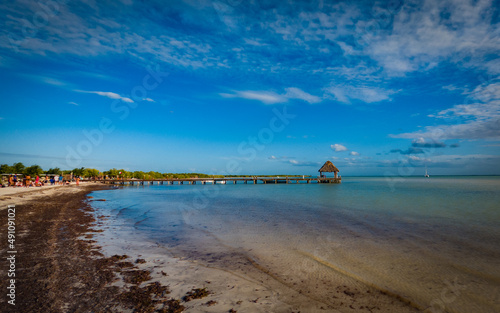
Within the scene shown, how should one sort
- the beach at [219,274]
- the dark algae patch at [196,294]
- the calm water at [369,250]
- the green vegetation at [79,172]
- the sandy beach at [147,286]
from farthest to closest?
the green vegetation at [79,172] → the calm water at [369,250] → the dark algae patch at [196,294] → the beach at [219,274] → the sandy beach at [147,286]

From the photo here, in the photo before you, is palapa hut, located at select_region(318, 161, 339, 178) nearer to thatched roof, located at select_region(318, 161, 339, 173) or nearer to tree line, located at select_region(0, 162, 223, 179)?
thatched roof, located at select_region(318, 161, 339, 173)

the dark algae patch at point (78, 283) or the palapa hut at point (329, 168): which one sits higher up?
the palapa hut at point (329, 168)

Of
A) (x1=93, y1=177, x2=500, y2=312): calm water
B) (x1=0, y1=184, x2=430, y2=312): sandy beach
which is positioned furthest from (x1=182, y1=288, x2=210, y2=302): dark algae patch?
(x1=93, y1=177, x2=500, y2=312): calm water

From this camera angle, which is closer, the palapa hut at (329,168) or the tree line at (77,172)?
the tree line at (77,172)

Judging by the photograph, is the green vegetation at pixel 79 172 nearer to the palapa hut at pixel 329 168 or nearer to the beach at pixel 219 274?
the beach at pixel 219 274

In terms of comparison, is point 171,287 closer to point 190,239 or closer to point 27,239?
point 190,239

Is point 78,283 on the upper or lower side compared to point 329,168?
lower

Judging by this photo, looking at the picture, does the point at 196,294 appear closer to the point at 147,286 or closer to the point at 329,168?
the point at 147,286

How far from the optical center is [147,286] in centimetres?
471

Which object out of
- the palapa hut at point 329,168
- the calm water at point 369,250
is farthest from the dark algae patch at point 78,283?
the palapa hut at point 329,168

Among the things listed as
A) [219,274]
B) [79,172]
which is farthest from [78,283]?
[79,172]

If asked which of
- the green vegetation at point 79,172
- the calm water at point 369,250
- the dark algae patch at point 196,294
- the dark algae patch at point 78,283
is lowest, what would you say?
the calm water at point 369,250

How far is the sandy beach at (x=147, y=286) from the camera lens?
A: 398 centimetres

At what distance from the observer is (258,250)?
7715 mm
